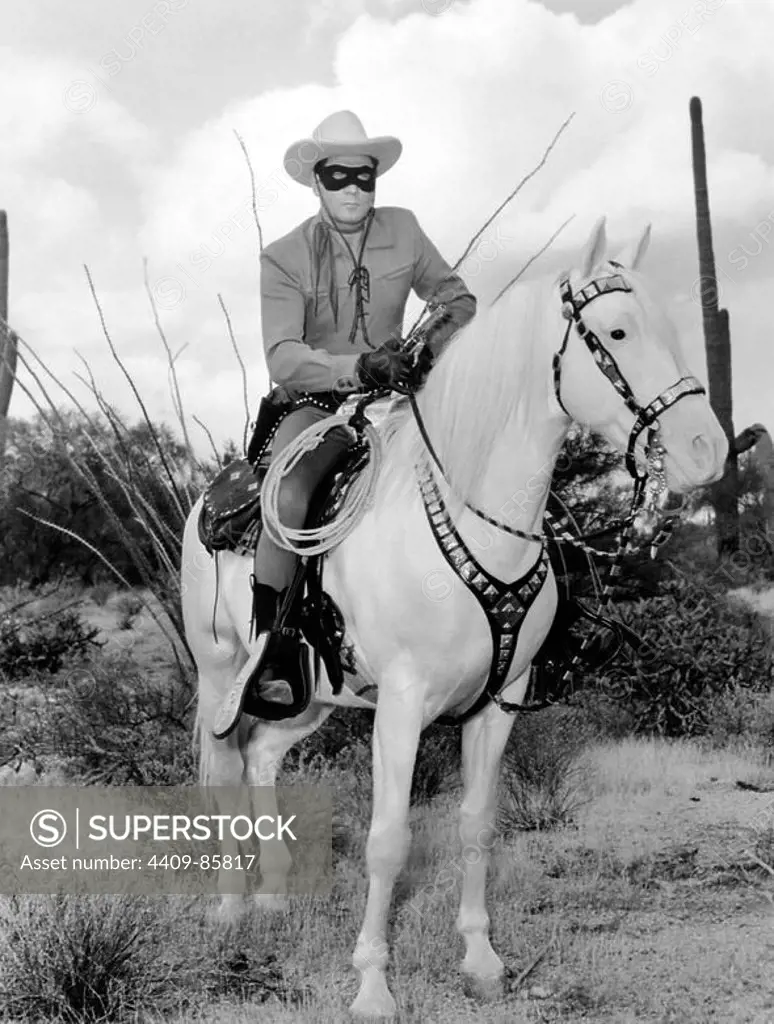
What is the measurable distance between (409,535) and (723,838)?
134 inches

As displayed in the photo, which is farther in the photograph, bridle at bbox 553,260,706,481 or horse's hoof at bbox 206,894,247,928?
horse's hoof at bbox 206,894,247,928

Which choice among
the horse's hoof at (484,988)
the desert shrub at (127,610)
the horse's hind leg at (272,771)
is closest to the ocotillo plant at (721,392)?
the desert shrub at (127,610)

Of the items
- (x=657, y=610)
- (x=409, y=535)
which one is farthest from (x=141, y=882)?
(x=657, y=610)

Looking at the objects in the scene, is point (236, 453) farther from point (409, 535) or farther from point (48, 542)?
point (409, 535)

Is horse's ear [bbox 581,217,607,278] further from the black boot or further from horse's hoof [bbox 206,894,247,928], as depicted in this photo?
horse's hoof [bbox 206,894,247,928]

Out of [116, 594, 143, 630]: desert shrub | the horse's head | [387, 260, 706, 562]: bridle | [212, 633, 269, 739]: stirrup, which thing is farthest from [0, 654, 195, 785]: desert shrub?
A: [116, 594, 143, 630]: desert shrub

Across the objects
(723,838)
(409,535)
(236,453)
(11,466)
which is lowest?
(723,838)

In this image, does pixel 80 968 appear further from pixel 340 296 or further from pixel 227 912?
pixel 340 296

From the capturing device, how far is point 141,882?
4.84 metres

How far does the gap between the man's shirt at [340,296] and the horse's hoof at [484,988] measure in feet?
7.38

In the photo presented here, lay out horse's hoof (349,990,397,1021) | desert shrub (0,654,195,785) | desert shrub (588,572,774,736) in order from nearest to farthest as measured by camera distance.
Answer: horse's hoof (349,990,397,1021) < desert shrub (0,654,195,785) < desert shrub (588,572,774,736)

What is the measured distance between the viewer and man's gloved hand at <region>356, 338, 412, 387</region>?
11.3 feet

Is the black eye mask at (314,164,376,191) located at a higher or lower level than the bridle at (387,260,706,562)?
higher

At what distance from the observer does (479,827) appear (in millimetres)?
3895
